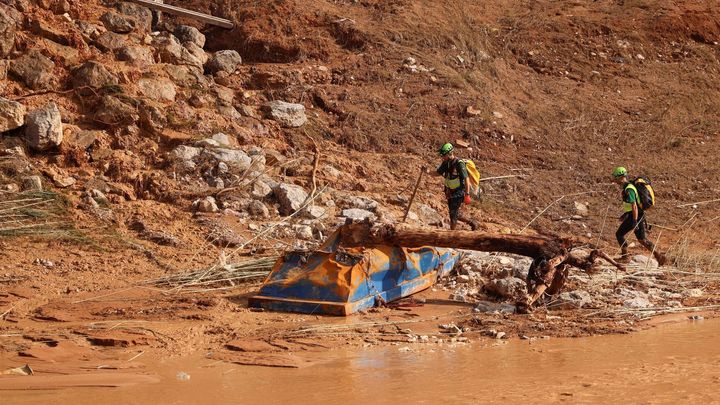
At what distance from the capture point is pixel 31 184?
10.5 m

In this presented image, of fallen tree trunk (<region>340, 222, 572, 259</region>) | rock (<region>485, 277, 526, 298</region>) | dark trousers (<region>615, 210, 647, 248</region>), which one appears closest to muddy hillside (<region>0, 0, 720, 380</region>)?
rock (<region>485, 277, 526, 298</region>)

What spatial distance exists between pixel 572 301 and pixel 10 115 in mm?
6918

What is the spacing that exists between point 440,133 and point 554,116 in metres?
2.74

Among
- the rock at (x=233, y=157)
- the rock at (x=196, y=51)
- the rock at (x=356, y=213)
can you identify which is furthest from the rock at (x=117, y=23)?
the rock at (x=356, y=213)

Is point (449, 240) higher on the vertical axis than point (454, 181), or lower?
lower

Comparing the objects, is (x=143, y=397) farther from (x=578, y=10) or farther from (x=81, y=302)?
(x=578, y=10)

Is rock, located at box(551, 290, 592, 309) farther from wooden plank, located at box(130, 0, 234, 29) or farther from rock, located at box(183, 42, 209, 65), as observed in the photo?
wooden plank, located at box(130, 0, 234, 29)

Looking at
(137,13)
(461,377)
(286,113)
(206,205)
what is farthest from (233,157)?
(461,377)

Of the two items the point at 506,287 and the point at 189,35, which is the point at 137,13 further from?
the point at 506,287

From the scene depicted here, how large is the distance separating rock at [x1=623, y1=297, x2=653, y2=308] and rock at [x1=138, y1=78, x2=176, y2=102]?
7.00m

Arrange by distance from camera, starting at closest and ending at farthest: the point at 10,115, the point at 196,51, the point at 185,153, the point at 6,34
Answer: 1. the point at 10,115
2. the point at 185,153
3. the point at 6,34
4. the point at 196,51

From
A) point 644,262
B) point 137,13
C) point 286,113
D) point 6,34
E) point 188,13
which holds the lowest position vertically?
point 644,262

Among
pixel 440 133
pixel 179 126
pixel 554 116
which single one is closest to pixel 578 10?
pixel 554 116

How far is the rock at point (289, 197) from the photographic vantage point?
11156 mm
